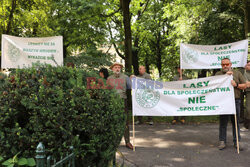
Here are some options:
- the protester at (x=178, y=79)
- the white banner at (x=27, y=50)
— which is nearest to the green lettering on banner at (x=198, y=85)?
the protester at (x=178, y=79)

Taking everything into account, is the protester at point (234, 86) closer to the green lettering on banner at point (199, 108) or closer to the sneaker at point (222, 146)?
the sneaker at point (222, 146)

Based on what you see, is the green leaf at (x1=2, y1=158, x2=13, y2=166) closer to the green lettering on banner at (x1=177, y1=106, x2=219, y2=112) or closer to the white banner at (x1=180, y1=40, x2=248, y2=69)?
the green lettering on banner at (x1=177, y1=106, x2=219, y2=112)

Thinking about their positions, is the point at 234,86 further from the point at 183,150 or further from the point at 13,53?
the point at 13,53

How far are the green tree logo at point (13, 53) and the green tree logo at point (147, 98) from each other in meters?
4.13

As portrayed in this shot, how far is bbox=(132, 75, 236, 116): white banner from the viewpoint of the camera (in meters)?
5.92

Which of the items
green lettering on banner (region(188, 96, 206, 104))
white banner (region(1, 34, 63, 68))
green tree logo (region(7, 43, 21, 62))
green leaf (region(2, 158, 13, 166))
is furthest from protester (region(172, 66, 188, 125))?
green leaf (region(2, 158, 13, 166))

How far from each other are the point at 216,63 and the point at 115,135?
6.28m

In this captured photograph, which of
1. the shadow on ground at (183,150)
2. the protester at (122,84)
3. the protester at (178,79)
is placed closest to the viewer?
the shadow on ground at (183,150)

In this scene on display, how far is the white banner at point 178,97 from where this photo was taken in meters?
5.92

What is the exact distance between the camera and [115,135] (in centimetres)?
291

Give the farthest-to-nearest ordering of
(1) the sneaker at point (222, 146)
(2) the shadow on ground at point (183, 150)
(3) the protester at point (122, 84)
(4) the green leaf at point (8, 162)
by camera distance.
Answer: (3) the protester at point (122, 84), (1) the sneaker at point (222, 146), (2) the shadow on ground at point (183, 150), (4) the green leaf at point (8, 162)

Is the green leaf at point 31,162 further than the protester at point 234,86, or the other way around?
the protester at point 234,86

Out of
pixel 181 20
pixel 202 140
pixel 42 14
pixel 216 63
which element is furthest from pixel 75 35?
pixel 202 140

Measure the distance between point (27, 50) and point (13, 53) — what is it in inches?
16.7
